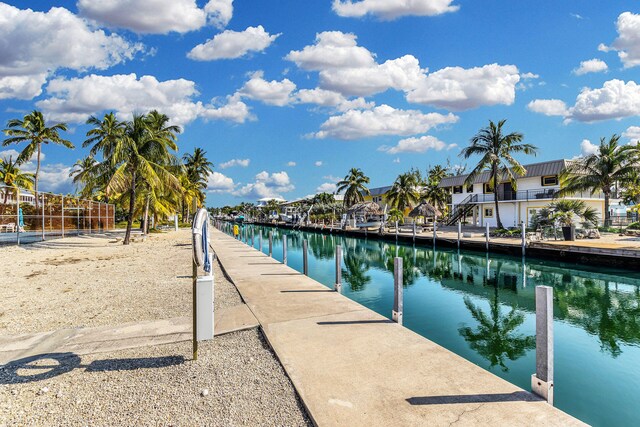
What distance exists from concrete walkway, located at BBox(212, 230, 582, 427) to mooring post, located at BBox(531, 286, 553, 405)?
185 millimetres

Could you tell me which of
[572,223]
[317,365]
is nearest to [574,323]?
[317,365]

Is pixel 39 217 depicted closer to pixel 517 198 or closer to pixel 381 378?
pixel 381 378

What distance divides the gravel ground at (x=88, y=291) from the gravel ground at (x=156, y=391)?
2.50 meters

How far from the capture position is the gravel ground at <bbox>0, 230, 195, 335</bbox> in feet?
25.2

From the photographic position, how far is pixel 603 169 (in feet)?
105

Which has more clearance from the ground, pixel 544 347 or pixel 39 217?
pixel 39 217

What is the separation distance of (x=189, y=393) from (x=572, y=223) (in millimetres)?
26135

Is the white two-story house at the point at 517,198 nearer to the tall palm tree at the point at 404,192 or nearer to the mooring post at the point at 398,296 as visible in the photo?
the tall palm tree at the point at 404,192

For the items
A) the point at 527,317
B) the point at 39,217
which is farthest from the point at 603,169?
the point at 39,217

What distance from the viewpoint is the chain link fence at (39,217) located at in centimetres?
2541

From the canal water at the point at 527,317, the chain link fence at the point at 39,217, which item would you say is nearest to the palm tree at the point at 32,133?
the chain link fence at the point at 39,217

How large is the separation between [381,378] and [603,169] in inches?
1450

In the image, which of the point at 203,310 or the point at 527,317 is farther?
the point at 527,317

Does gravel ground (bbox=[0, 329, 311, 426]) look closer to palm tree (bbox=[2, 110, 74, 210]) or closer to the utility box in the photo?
the utility box
